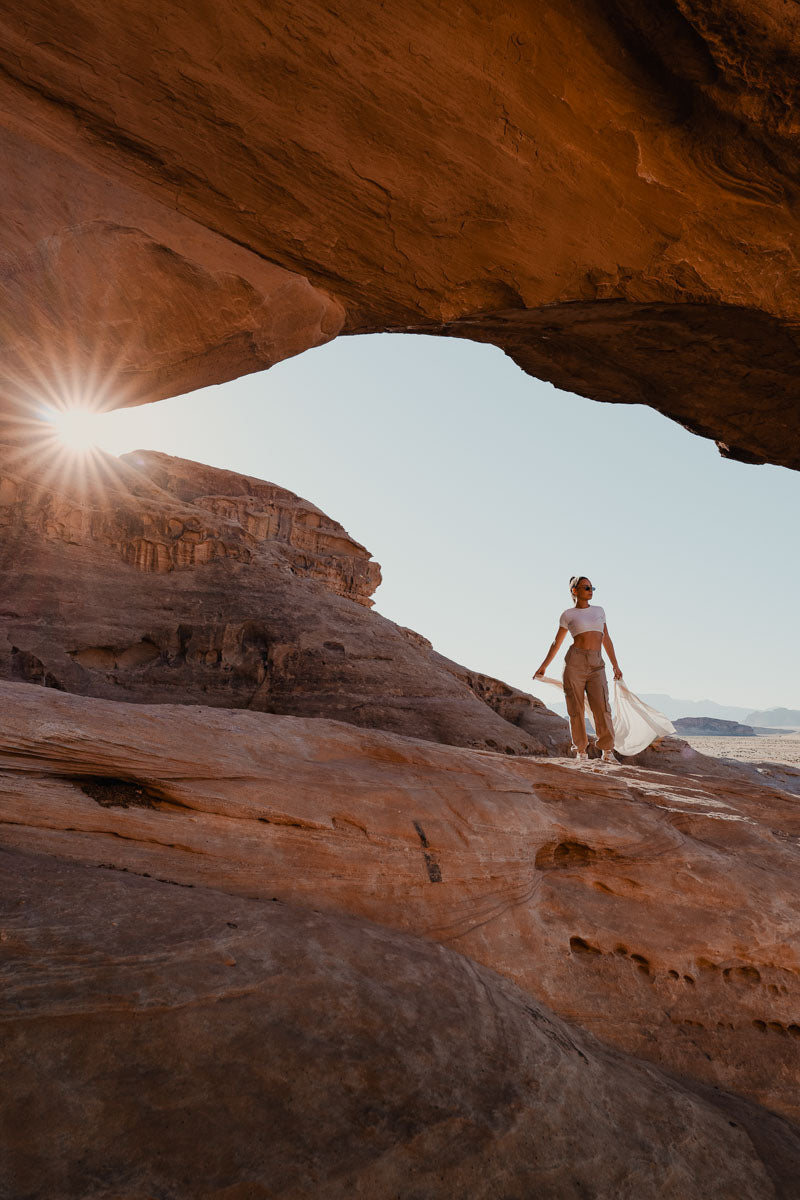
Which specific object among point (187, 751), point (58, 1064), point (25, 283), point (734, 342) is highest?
point (734, 342)

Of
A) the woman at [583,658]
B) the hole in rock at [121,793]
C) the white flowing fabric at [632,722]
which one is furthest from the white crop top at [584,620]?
the hole in rock at [121,793]

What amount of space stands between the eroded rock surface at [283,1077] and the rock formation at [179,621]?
666cm

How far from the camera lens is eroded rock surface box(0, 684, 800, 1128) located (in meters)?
4.23

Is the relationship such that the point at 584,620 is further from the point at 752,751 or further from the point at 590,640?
the point at 752,751

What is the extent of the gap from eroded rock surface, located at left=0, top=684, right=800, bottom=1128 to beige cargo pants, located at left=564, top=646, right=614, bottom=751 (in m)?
1.85

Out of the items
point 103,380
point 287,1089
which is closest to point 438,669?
point 103,380

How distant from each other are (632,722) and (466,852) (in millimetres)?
4669

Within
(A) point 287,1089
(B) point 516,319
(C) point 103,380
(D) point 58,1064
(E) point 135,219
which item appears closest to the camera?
(D) point 58,1064

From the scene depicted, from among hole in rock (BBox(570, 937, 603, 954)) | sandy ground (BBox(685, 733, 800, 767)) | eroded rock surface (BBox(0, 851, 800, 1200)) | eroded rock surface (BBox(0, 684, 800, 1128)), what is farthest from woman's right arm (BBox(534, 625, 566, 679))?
sandy ground (BBox(685, 733, 800, 767))

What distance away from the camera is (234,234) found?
22.7 ft

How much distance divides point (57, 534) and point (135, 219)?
19.3ft

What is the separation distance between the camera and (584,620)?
319 inches

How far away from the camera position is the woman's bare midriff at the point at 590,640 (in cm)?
807

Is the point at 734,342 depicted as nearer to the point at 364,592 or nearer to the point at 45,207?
the point at 45,207
